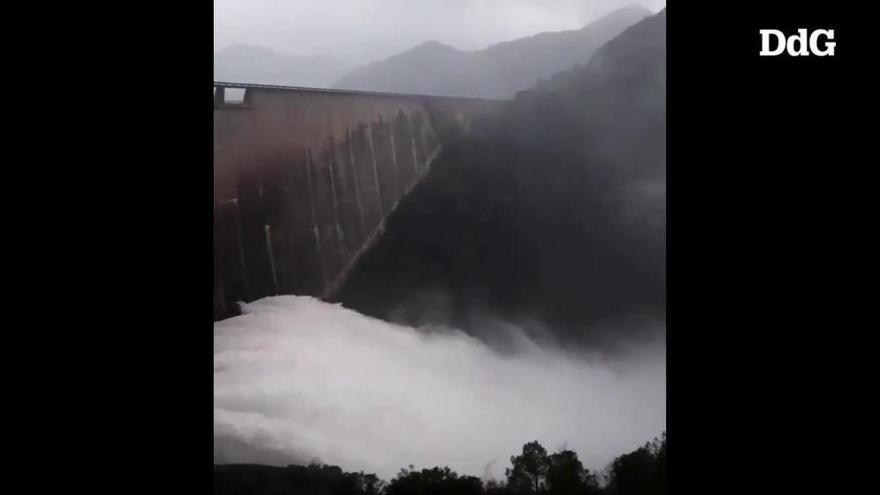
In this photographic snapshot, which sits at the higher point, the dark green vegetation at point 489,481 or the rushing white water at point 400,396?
the rushing white water at point 400,396

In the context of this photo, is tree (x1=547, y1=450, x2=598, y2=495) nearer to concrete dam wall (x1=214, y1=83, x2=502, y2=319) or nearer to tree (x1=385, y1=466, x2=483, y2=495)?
tree (x1=385, y1=466, x2=483, y2=495)
